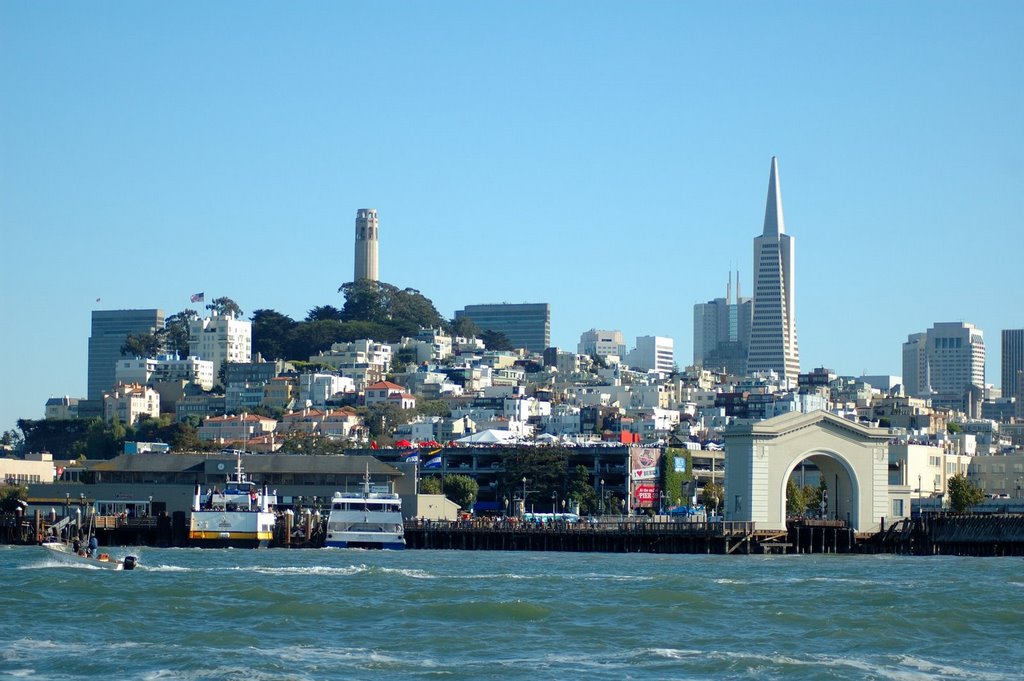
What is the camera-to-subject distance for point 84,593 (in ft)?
181

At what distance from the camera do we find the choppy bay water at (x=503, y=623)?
4031 centimetres

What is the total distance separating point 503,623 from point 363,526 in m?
43.0

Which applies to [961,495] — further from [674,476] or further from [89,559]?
[89,559]

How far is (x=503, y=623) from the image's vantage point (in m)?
48.1

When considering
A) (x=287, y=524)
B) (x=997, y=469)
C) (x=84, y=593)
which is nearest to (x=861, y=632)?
(x=84, y=593)

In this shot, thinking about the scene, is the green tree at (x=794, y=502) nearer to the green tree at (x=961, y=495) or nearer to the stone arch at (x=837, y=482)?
the green tree at (x=961, y=495)

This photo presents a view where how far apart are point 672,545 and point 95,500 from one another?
34.9m

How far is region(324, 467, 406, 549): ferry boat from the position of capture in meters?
90.1

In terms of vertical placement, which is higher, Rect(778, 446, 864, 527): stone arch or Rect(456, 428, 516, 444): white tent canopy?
Rect(456, 428, 516, 444): white tent canopy

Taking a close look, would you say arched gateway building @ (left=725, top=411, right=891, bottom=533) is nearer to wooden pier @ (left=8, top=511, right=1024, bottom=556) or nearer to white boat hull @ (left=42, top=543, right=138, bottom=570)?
wooden pier @ (left=8, top=511, right=1024, bottom=556)

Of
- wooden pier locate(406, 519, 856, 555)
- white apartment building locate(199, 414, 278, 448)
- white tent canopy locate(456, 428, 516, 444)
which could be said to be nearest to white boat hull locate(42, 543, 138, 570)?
wooden pier locate(406, 519, 856, 555)

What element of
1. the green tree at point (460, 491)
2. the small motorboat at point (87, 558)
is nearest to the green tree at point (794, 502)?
the green tree at point (460, 491)

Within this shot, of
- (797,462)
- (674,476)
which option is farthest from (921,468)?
(797,462)

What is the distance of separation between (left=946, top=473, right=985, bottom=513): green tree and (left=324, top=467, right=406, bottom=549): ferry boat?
4109 centimetres
